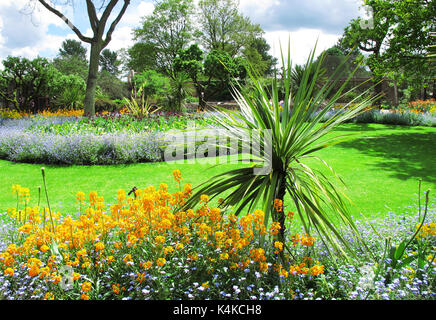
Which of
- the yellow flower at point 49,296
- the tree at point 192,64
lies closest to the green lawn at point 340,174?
the yellow flower at point 49,296

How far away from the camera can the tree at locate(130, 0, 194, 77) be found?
1426 inches

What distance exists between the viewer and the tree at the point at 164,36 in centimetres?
3623

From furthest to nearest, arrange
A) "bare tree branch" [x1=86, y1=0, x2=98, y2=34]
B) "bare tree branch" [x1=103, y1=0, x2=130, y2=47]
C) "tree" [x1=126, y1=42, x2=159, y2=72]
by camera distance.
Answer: "tree" [x1=126, y1=42, x2=159, y2=72] < "bare tree branch" [x1=103, y1=0, x2=130, y2=47] < "bare tree branch" [x1=86, y1=0, x2=98, y2=34]

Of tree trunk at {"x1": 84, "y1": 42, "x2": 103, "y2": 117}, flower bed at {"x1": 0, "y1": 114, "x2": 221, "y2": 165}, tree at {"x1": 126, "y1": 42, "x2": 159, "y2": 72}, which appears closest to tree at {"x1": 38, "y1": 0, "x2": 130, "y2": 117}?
tree trunk at {"x1": 84, "y1": 42, "x2": 103, "y2": 117}

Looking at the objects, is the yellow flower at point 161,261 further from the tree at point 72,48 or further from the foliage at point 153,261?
the tree at point 72,48

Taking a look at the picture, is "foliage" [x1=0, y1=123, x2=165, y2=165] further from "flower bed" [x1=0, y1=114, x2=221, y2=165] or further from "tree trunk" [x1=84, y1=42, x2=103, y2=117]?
"tree trunk" [x1=84, y1=42, x2=103, y2=117]

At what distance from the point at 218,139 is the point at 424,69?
11.7 metres

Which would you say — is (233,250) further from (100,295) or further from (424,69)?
(424,69)

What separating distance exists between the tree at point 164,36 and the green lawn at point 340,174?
31458mm

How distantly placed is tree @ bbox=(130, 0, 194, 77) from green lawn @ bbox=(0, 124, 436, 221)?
1239 inches

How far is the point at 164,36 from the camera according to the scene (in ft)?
125

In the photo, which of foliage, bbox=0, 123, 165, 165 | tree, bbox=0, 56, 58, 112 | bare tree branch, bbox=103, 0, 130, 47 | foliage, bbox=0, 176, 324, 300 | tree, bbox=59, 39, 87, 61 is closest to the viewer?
foliage, bbox=0, 176, 324, 300
